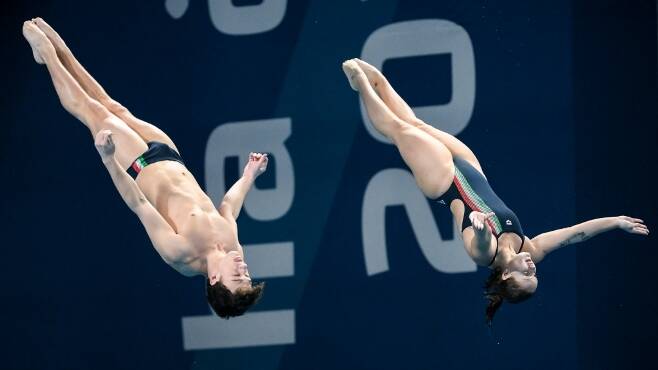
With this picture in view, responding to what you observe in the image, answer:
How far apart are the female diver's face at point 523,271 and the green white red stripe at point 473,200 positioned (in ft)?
0.69

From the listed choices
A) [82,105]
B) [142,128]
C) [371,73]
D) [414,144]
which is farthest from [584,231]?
[82,105]

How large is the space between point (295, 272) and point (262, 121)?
128 centimetres

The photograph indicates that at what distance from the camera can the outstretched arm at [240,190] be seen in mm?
7211

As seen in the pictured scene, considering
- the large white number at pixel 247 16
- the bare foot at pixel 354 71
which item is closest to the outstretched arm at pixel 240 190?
the bare foot at pixel 354 71

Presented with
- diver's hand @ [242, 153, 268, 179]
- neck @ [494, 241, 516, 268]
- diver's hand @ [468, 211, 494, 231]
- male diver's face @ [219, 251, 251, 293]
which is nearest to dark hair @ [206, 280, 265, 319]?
male diver's face @ [219, 251, 251, 293]

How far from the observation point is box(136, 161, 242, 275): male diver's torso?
22.6ft

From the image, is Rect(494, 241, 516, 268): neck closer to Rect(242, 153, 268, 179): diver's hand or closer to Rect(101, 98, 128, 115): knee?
Rect(242, 153, 268, 179): diver's hand

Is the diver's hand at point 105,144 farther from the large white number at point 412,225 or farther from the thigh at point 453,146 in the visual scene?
the large white number at point 412,225

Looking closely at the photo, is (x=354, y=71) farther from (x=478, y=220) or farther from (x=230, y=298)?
(x=230, y=298)

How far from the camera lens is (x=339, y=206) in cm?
952

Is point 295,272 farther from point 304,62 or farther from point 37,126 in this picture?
point 37,126

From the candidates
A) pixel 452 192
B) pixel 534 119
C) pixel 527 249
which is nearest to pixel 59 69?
pixel 452 192

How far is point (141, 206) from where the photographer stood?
6.69 m

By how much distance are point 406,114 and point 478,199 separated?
2.81 feet
